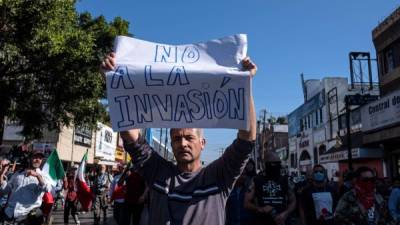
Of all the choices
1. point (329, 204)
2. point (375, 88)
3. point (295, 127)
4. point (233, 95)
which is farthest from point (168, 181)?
point (295, 127)

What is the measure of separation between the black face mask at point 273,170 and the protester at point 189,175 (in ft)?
12.0

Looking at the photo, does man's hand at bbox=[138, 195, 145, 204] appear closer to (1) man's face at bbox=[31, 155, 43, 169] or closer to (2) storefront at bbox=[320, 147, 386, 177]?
(1) man's face at bbox=[31, 155, 43, 169]

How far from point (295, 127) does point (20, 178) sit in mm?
44324

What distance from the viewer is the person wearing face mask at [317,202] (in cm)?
716

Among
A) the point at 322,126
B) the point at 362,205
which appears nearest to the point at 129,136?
the point at 362,205

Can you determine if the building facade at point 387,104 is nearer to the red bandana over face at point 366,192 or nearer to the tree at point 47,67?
the tree at point 47,67

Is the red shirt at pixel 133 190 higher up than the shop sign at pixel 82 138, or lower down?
lower down

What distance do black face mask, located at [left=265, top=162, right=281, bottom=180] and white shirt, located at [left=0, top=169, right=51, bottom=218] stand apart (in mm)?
3515

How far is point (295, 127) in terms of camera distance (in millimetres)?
49812

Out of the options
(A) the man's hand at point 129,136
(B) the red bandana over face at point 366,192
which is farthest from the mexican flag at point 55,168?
(A) the man's hand at point 129,136

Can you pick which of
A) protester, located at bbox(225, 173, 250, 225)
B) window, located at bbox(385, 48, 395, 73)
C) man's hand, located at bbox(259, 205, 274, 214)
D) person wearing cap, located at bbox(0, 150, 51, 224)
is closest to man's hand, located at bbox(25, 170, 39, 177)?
person wearing cap, located at bbox(0, 150, 51, 224)

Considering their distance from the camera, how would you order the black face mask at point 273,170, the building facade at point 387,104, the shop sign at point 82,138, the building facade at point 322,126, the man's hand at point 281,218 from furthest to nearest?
the shop sign at point 82,138
the building facade at point 322,126
the building facade at point 387,104
the black face mask at point 273,170
the man's hand at point 281,218

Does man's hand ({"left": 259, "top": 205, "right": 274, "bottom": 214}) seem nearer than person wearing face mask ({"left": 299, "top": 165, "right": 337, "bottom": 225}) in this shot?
Yes

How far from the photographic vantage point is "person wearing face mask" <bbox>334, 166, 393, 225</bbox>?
5.40 metres
